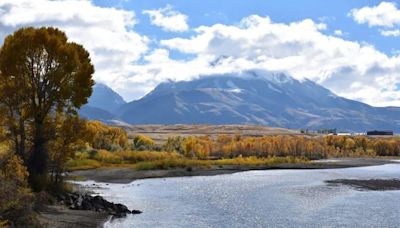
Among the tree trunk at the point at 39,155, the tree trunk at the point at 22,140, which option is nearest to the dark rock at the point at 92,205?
the tree trunk at the point at 39,155

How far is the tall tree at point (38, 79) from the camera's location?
5469cm

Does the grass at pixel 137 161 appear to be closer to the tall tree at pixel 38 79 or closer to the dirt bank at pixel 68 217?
the tall tree at pixel 38 79

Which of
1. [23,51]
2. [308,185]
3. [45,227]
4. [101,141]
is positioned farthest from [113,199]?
[101,141]

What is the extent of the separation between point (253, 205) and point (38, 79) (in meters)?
29.1

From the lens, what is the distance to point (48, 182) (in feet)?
183

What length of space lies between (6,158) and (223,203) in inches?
1192

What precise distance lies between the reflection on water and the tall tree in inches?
498

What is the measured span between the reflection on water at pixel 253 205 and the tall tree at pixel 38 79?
12641 mm

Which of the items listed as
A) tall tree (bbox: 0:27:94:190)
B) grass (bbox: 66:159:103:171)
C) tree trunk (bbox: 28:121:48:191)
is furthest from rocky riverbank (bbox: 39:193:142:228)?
grass (bbox: 66:159:103:171)

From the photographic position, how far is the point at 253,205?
219 feet

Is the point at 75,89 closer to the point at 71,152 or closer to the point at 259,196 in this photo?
the point at 71,152

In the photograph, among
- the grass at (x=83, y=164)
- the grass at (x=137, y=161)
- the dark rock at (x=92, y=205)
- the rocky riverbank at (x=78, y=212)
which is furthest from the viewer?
the grass at (x=137, y=161)

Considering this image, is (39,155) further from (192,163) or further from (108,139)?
(108,139)

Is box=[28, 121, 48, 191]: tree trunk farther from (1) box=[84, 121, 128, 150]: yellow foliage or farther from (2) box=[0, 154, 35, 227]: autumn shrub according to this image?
(1) box=[84, 121, 128, 150]: yellow foliage
